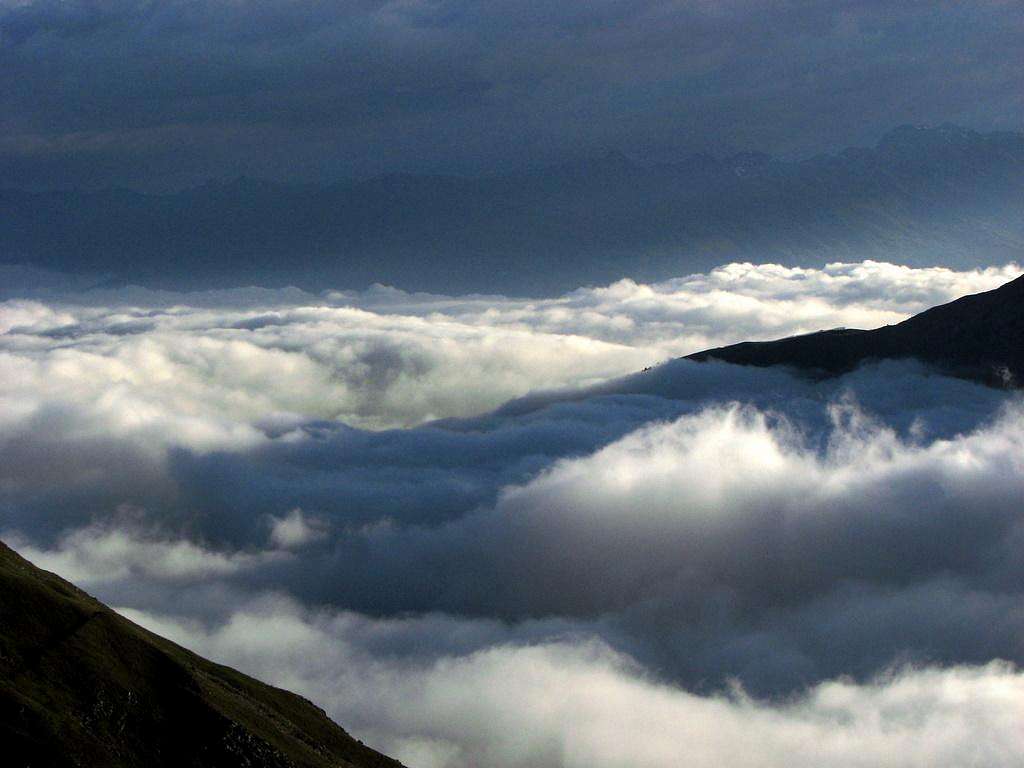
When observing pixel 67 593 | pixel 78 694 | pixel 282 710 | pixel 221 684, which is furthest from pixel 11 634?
pixel 282 710

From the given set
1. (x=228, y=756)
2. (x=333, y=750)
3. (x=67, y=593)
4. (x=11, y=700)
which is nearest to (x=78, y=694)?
(x=11, y=700)

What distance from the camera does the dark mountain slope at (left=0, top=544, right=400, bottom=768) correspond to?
96812mm

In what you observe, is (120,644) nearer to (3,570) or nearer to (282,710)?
(3,570)

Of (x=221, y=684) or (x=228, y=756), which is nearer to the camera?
(x=228, y=756)

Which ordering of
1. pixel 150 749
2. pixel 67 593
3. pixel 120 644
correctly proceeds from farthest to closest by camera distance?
pixel 67 593, pixel 120 644, pixel 150 749

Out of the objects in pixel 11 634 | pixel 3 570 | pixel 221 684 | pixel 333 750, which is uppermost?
pixel 3 570

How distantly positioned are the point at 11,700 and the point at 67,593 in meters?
30.5

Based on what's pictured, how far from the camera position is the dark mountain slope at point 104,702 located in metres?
96.8

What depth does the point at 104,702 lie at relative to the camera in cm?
10569

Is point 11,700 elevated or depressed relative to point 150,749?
elevated

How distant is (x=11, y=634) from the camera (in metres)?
108

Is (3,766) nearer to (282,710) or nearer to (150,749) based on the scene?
(150,749)

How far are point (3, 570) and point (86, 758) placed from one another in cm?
3001

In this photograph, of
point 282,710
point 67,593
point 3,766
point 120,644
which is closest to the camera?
point 3,766
